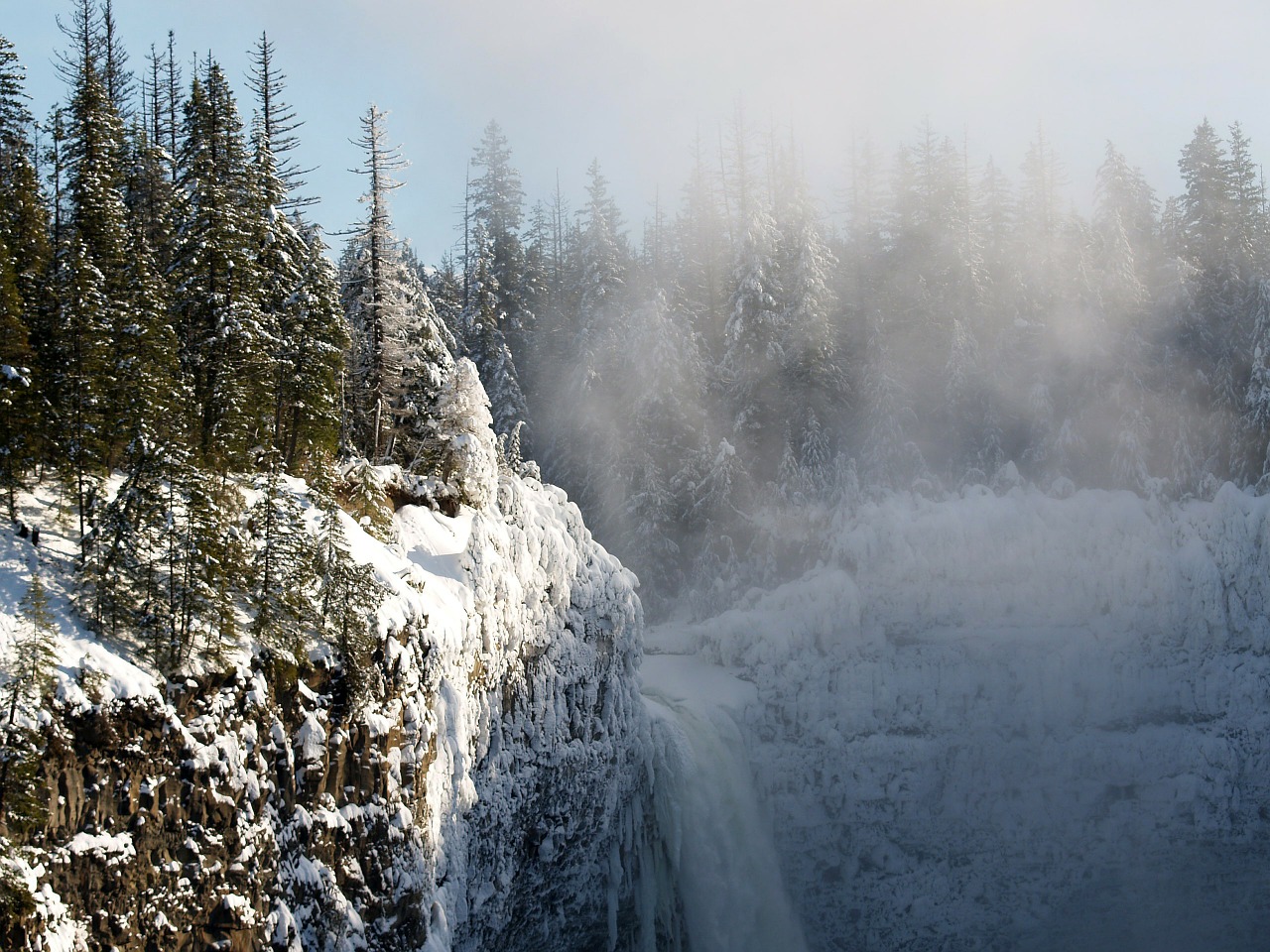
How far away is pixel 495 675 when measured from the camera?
23.7 m

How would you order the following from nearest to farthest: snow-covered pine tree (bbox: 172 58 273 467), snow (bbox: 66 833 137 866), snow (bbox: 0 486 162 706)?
snow (bbox: 66 833 137 866)
snow (bbox: 0 486 162 706)
snow-covered pine tree (bbox: 172 58 273 467)

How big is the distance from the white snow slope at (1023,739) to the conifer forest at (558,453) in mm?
288

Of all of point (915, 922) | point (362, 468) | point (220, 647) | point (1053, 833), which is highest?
point (362, 468)

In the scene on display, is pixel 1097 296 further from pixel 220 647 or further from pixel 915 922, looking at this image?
pixel 220 647

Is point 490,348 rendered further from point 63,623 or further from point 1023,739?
point 63,623

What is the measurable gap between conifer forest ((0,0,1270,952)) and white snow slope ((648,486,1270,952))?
11.3 inches

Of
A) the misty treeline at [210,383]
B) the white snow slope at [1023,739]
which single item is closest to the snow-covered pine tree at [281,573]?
the misty treeline at [210,383]

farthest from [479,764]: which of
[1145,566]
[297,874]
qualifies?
[1145,566]

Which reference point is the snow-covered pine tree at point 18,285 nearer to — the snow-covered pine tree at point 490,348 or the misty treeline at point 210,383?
the misty treeline at point 210,383

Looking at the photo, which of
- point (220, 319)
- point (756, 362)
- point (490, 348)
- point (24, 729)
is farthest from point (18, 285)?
point (756, 362)

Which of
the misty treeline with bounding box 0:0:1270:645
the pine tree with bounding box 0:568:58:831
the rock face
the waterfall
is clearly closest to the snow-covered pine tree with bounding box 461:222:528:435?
the misty treeline with bounding box 0:0:1270:645

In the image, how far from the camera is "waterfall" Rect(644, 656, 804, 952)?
1335 inches

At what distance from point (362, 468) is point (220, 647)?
21.9 feet

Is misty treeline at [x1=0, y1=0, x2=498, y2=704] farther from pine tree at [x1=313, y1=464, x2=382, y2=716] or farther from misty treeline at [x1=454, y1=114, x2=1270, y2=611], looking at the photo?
misty treeline at [x1=454, y1=114, x2=1270, y2=611]
